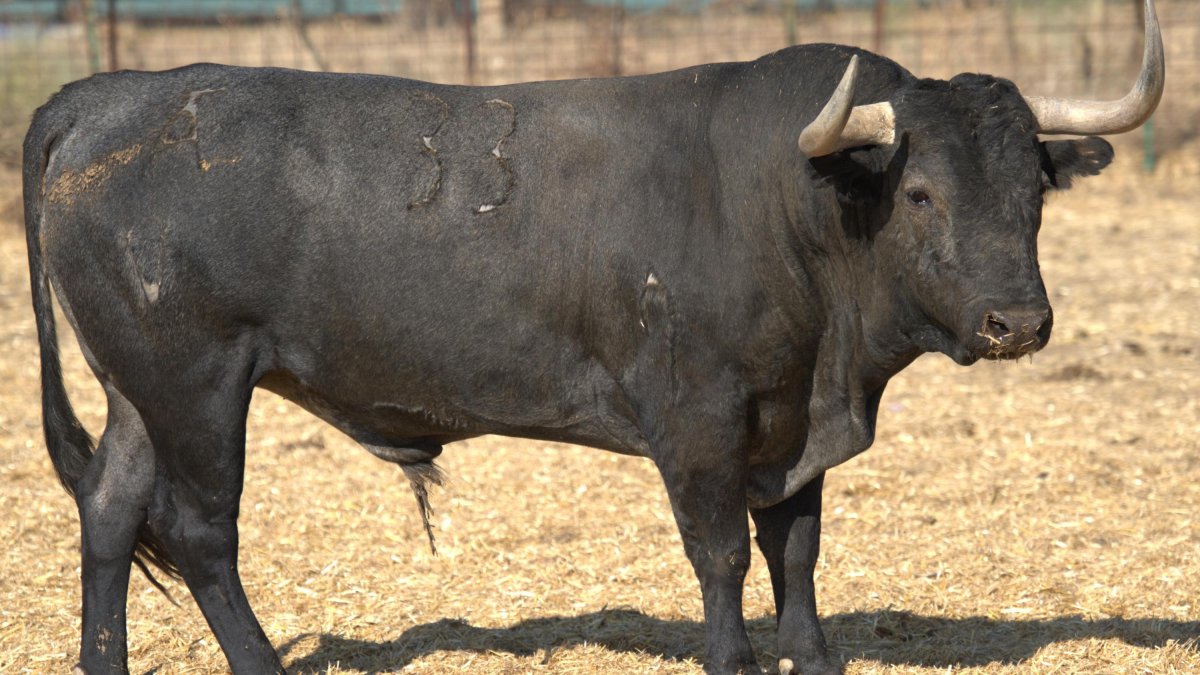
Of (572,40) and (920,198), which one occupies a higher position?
(572,40)

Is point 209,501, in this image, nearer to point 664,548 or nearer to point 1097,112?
point 664,548

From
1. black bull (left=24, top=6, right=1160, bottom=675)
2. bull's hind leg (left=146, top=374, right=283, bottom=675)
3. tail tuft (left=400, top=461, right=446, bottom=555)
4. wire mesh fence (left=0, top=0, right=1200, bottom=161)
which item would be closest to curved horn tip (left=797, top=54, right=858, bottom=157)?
black bull (left=24, top=6, right=1160, bottom=675)

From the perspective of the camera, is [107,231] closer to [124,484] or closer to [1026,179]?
[124,484]

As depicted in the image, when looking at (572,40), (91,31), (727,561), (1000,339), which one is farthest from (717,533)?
(91,31)

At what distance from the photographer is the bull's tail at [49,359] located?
439 cm

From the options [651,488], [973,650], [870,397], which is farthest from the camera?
[651,488]

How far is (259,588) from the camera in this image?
18.4 feet

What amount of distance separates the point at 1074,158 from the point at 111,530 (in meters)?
3.33

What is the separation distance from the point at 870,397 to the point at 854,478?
2522 millimetres

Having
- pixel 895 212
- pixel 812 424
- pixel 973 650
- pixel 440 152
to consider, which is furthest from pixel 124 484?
pixel 973 650

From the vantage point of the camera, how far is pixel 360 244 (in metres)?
4.20

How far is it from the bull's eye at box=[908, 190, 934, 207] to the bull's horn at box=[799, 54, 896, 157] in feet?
0.54

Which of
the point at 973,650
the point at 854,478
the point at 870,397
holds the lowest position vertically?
the point at 973,650

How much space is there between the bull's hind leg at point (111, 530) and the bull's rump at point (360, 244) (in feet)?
1.17
